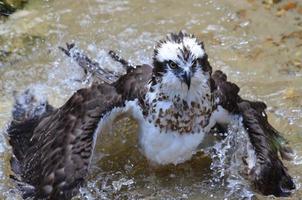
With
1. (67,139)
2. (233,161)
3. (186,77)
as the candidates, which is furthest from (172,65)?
(233,161)

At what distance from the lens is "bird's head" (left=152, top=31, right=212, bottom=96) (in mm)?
6328

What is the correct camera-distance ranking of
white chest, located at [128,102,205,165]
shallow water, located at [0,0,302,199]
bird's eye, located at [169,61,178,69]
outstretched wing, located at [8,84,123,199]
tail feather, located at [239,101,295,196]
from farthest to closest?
1. shallow water, located at [0,0,302,199]
2. white chest, located at [128,102,205,165]
3. tail feather, located at [239,101,295,196]
4. bird's eye, located at [169,61,178,69]
5. outstretched wing, located at [8,84,123,199]

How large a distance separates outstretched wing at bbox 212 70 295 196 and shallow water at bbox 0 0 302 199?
323mm

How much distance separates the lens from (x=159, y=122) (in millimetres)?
6754

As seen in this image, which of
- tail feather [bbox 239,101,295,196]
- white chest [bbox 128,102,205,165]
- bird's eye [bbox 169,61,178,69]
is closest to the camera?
bird's eye [bbox 169,61,178,69]

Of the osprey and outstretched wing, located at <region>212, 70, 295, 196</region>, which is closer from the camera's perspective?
the osprey

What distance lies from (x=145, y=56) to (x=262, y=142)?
2584mm

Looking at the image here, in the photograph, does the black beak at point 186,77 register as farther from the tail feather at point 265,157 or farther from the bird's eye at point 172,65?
the tail feather at point 265,157

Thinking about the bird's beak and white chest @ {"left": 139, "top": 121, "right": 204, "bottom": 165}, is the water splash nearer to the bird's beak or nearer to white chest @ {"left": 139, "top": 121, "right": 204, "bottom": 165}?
white chest @ {"left": 139, "top": 121, "right": 204, "bottom": 165}

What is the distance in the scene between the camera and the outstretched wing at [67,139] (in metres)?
→ 6.28

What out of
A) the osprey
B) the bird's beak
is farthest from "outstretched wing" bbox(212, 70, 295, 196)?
the bird's beak

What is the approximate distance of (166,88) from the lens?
6586 millimetres

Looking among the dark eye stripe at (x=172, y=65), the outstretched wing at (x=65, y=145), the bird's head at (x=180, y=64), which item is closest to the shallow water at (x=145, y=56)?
the outstretched wing at (x=65, y=145)

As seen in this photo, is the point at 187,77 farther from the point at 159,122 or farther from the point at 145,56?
the point at 145,56
